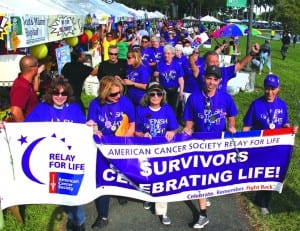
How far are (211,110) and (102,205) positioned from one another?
1.72m

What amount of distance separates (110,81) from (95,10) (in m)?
11.8

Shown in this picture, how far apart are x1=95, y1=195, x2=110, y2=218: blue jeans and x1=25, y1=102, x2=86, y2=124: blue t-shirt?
3.28ft

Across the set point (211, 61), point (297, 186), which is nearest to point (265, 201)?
point (297, 186)

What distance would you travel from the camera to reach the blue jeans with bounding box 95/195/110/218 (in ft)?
15.8

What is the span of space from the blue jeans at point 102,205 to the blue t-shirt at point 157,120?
3.09 ft

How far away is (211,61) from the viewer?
241 inches

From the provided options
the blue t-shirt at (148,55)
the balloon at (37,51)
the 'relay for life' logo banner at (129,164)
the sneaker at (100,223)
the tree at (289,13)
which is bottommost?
the sneaker at (100,223)

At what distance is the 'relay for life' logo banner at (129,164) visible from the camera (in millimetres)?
4230

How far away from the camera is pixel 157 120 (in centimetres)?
482

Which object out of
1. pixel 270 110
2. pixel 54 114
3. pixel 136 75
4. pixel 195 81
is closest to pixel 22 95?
pixel 54 114

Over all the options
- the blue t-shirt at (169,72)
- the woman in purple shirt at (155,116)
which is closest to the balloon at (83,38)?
the blue t-shirt at (169,72)

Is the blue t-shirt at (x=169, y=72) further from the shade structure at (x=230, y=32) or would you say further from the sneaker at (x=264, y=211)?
the shade structure at (x=230, y=32)

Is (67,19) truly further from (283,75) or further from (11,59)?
(283,75)

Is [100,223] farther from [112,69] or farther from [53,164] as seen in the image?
[112,69]
